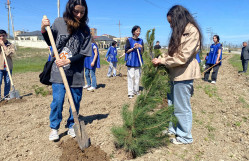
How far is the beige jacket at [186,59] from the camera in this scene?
95.8 inches

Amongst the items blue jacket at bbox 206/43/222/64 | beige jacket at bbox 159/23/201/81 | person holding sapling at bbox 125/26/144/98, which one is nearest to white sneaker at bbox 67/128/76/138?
beige jacket at bbox 159/23/201/81

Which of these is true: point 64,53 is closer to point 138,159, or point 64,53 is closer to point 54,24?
point 54,24

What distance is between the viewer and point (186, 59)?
2.44m

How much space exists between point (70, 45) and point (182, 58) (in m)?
1.63

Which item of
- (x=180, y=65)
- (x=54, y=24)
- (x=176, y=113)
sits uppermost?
(x=54, y=24)

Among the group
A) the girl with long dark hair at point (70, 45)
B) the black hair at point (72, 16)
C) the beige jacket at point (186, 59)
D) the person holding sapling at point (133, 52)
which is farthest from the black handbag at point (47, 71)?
the person holding sapling at point (133, 52)

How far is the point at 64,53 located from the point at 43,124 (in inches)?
75.9

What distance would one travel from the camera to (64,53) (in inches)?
109

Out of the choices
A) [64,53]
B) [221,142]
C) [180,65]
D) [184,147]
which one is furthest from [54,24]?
[221,142]

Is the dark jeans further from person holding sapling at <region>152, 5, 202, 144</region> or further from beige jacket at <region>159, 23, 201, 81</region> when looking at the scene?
beige jacket at <region>159, 23, 201, 81</region>

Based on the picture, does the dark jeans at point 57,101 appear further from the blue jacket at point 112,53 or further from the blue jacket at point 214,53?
the blue jacket at point 214,53

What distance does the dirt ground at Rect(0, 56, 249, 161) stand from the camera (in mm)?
2727

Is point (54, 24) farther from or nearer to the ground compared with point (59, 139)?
farther from the ground

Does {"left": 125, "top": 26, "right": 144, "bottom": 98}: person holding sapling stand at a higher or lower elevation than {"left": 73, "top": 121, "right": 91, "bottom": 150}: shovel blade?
higher
